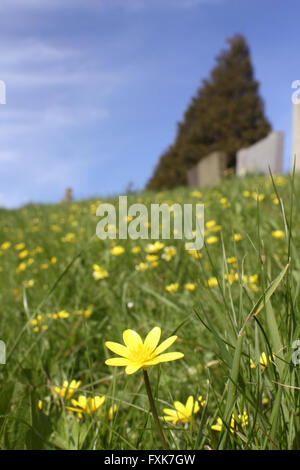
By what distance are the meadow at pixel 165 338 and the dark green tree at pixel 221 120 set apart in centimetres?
2265

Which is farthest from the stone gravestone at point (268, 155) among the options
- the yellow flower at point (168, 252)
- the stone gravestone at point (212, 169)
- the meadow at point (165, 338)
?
the yellow flower at point (168, 252)

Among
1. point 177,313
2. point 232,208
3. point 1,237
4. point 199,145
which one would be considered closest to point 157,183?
point 199,145

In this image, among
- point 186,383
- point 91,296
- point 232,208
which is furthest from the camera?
point 232,208

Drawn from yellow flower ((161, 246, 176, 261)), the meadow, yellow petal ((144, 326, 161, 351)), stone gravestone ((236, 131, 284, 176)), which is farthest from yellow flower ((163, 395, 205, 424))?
stone gravestone ((236, 131, 284, 176))

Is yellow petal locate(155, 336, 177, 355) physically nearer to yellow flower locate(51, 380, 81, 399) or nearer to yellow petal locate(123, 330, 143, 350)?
yellow petal locate(123, 330, 143, 350)

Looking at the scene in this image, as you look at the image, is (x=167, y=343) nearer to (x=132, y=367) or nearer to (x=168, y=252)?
(x=132, y=367)

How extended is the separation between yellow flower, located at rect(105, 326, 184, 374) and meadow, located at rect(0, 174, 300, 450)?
0.8 inches

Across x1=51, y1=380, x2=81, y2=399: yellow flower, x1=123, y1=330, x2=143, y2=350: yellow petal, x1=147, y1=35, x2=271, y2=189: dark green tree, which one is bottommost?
x1=51, y1=380, x2=81, y2=399: yellow flower

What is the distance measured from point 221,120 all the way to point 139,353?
26493 millimetres

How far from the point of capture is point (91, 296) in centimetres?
204

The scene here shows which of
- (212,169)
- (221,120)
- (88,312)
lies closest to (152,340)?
(88,312)

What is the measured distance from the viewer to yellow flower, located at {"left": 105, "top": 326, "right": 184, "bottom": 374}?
545mm
